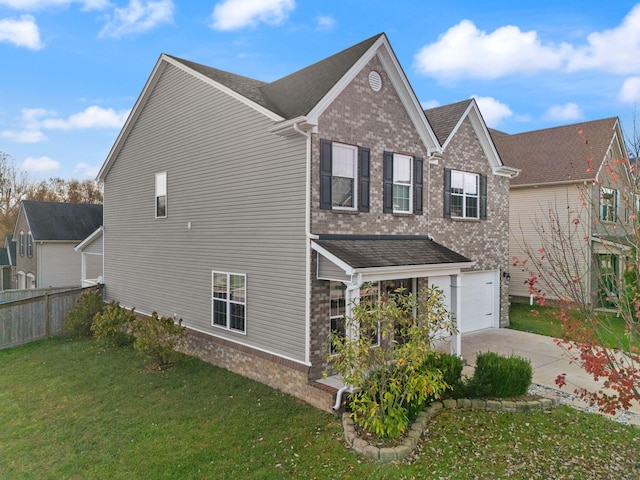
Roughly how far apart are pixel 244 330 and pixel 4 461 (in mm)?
5183

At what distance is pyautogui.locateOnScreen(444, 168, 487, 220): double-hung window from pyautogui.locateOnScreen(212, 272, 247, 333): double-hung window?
658 centimetres

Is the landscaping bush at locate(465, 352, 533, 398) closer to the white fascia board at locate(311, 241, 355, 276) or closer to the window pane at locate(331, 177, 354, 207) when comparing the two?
the white fascia board at locate(311, 241, 355, 276)

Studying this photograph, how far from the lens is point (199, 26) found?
16719mm

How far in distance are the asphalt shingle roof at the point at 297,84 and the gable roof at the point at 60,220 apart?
20.5m

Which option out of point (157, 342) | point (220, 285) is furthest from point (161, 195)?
point (157, 342)

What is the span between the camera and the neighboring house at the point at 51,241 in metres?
27.6

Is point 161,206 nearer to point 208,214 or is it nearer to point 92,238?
point 208,214

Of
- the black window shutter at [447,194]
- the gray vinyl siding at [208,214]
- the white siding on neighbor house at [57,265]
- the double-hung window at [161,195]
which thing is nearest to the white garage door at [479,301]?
the black window shutter at [447,194]

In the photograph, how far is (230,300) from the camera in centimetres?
1137

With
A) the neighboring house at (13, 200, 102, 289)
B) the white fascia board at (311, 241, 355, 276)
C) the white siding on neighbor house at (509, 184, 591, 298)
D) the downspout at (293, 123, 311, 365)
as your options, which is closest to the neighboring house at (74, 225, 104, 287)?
the neighboring house at (13, 200, 102, 289)

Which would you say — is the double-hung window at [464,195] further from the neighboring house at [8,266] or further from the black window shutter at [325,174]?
the neighboring house at [8,266]

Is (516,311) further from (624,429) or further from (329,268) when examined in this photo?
(329,268)

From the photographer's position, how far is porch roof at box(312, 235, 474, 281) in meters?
8.80

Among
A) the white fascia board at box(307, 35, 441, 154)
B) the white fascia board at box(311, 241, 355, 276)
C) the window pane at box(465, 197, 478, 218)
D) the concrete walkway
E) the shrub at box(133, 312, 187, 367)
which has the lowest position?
the concrete walkway
